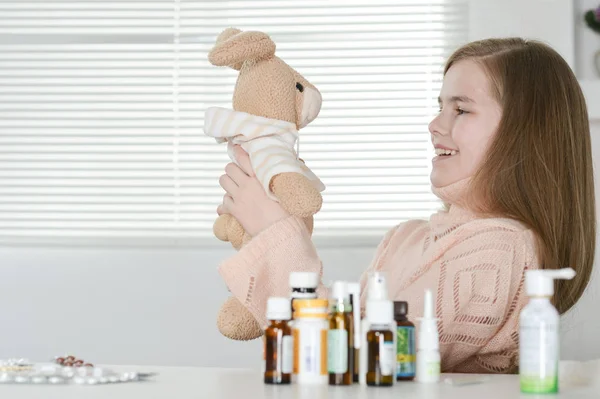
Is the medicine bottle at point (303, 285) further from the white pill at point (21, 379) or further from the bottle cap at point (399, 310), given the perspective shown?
the white pill at point (21, 379)

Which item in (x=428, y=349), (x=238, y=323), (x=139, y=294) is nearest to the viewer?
(x=428, y=349)

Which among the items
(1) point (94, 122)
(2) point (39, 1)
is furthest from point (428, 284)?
(2) point (39, 1)

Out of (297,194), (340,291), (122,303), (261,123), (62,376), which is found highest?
(261,123)

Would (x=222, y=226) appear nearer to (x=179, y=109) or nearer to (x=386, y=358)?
(x=386, y=358)

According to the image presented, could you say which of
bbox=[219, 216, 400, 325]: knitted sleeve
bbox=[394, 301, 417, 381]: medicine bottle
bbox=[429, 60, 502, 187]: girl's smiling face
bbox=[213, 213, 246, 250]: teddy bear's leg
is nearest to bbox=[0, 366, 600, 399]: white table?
bbox=[394, 301, 417, 381]: medicine bottle

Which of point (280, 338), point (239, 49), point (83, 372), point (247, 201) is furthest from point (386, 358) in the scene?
→ point (239, 49)

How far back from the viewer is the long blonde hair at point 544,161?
4.92ft

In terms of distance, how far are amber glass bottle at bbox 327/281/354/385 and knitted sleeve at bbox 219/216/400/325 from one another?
300 millimetres

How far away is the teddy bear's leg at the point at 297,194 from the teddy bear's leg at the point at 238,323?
20 centimetres

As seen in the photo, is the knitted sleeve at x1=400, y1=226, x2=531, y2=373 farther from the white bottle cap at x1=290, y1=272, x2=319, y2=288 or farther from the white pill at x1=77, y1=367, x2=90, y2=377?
the white pill at x1=77, y1=367, x2=90, y2=377

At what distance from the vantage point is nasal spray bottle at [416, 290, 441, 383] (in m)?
1.07

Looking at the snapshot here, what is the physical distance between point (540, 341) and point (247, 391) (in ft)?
1.05

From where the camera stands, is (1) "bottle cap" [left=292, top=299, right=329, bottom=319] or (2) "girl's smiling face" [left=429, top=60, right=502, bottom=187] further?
(2) "girl's smiling face" [left=429, top=60, right=502, bottom=187]

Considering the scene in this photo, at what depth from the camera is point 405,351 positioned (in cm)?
108
